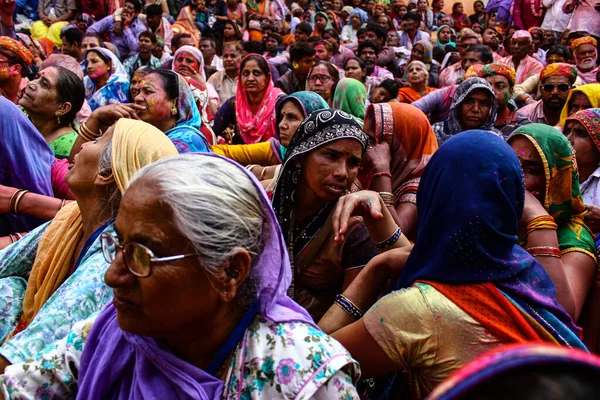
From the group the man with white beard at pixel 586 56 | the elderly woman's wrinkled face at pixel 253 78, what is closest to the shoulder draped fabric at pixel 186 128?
the elderly woman's wrinkled face at pixel 253 78

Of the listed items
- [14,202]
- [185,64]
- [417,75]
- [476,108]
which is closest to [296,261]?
[14,202]

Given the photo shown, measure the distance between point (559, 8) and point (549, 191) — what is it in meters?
10.5

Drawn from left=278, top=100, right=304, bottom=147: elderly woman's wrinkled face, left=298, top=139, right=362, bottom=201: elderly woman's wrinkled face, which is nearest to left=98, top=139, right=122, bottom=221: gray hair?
left=298, top=139, right=362, bottom=201: elderly woman's wrinkled face

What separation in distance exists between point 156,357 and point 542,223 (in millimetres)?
1753

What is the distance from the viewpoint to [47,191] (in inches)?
125

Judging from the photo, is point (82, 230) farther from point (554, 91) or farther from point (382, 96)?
point (554, 91)

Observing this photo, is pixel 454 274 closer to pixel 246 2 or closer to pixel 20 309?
pixel 20 309

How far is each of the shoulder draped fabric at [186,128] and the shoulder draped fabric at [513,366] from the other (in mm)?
3327

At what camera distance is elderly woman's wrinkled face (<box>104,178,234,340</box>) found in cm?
134

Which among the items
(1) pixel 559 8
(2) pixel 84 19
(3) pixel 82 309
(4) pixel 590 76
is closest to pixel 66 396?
(3) pixel 82 309

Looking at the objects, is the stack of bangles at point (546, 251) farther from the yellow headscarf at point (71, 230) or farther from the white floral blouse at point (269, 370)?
the yellow headscarf at point (71, 230)

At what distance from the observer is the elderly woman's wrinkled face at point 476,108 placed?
4387mm

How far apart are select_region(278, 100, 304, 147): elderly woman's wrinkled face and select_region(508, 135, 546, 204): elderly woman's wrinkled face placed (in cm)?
187

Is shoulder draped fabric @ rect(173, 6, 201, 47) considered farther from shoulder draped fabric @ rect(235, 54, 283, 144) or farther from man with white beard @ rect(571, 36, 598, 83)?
man with white beard @ rect(571, 36, 598, 83)
